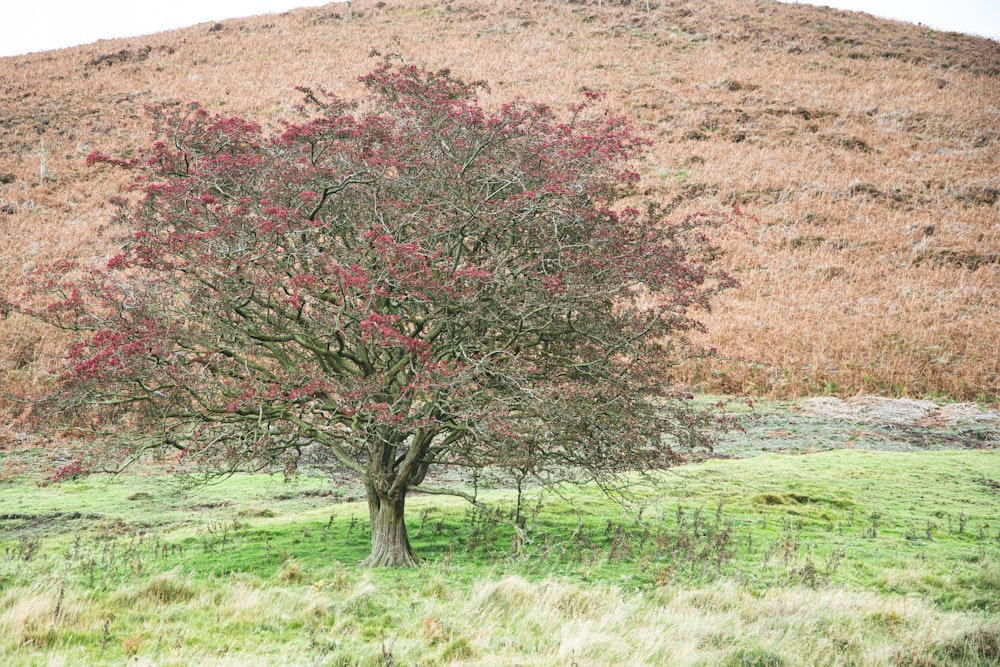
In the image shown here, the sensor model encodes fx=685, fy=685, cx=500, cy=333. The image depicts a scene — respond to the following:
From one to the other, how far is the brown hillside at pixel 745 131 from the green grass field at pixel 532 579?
8.32 meters

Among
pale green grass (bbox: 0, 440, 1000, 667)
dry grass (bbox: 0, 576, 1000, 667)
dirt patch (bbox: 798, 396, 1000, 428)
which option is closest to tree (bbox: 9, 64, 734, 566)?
pale green grass (bbox: 0, 440, 1000, 667)

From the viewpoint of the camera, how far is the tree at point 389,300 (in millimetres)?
8469

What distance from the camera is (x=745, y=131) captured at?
4912cm

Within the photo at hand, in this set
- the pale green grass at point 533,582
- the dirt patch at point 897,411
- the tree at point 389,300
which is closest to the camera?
the pale green grass at point 533,582

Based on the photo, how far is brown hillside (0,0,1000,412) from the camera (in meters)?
28.0

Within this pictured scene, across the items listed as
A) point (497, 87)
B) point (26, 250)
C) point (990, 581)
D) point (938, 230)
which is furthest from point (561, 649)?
point (497, 87)

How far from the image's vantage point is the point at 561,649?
5.70 metres

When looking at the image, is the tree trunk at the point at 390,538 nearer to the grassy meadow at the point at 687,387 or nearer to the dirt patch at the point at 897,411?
the grassy meadow at the point at 687,387

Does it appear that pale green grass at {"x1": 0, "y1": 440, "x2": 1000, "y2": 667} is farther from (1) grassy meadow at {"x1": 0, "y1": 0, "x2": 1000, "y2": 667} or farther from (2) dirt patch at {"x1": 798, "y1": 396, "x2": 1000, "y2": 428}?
(2) dirt patch at {"x1": 798, "y1": 396, "x2": 1000, "y2": 428}

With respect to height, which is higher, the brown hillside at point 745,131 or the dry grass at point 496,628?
the brown hillside at point 745,131

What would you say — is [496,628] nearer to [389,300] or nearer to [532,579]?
[532,579]

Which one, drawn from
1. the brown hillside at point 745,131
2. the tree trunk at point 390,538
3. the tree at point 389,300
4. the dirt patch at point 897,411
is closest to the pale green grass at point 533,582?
the tree trunk at point 390,538

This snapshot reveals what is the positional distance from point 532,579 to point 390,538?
2.37 m

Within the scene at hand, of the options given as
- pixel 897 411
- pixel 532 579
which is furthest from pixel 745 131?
pixel 532 579
